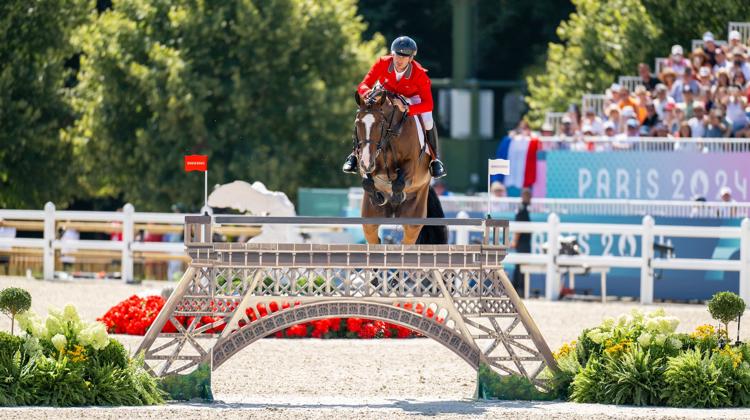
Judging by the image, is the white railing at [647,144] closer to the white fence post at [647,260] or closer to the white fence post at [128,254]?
the white fence post at [647,260]

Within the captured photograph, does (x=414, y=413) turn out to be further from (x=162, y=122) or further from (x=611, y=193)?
(x=162, y=122)

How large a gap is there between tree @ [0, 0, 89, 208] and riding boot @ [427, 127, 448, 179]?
18253mm

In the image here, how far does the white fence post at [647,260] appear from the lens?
2325 cm

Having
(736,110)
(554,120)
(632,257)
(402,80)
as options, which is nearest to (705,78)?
(736,110)

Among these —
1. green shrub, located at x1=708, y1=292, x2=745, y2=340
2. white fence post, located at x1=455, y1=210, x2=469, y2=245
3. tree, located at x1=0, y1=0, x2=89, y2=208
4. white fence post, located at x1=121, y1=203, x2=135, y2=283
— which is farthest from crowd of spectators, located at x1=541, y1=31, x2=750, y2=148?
green shrub, located at x1=708, y1=292, x2=745, y2=340

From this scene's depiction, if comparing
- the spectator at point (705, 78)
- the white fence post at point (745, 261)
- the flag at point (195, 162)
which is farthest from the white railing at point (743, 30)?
the flag at point (195, 162)

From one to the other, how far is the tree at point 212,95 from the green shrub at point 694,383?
21.2 m

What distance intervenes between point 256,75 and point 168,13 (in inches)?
86.8

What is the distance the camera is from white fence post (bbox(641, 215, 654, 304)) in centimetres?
2325

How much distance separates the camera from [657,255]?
2420 centimetres

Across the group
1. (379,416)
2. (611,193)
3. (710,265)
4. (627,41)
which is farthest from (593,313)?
(627,41)

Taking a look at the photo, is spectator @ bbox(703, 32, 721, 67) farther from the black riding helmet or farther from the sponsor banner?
the black riding helmet

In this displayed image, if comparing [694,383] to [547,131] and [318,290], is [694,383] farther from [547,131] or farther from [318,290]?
[547,131]

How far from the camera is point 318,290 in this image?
12.2 metres
